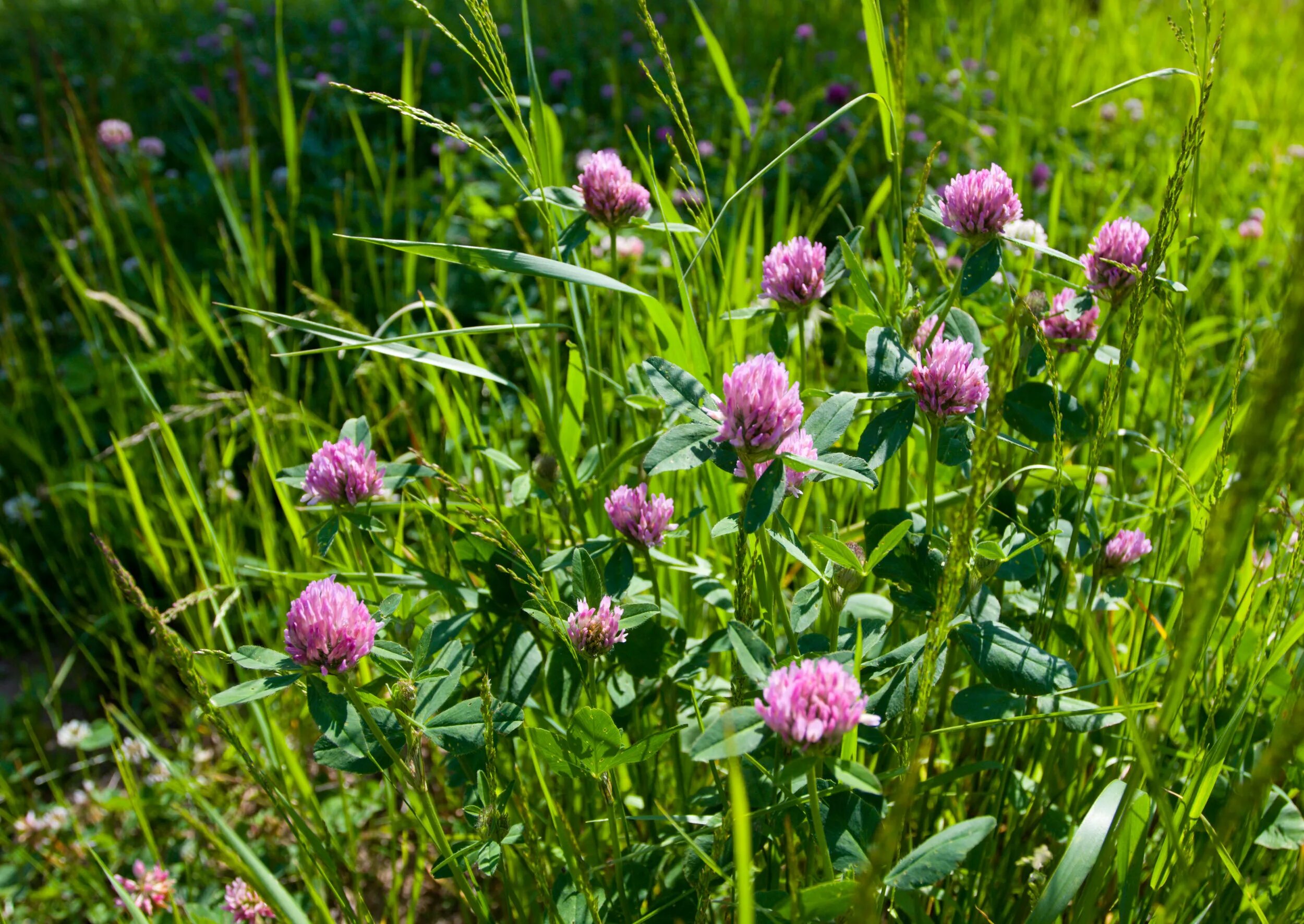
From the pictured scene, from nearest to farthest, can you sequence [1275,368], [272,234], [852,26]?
[1275,368], [272,234], [852,26]

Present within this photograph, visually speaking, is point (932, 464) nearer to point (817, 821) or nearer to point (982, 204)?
point (982, 204)

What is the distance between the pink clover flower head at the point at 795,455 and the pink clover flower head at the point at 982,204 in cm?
31

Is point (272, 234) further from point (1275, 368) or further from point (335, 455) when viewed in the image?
point (1275, 368)

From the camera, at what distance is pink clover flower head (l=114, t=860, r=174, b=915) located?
52.4 inches

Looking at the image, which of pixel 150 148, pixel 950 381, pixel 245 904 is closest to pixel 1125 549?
pixel 950 381

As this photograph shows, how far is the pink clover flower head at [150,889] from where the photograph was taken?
4.36 feet

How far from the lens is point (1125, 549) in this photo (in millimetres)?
1127

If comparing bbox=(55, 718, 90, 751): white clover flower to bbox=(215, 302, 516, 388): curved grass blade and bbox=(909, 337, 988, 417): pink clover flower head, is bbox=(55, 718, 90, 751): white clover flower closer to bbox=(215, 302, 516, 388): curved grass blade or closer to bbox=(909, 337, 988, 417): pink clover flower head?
bbox=(215, 302, 516, 388): curved grass blade

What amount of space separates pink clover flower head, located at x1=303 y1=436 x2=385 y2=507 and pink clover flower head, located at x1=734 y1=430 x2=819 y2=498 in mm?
405

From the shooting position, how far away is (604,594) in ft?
3.27

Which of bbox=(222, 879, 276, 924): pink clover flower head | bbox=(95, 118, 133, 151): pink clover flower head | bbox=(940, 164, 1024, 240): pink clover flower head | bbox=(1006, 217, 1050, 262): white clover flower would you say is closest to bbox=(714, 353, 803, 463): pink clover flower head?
bbox=(940, 164, 1024, 240): pink clover flower head

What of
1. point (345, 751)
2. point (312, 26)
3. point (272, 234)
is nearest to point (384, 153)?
point (272, 234)

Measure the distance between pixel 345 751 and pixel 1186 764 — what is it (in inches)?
39.5

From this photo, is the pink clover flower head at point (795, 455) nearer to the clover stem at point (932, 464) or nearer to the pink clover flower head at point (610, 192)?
the clover stem at point (932, 464)
